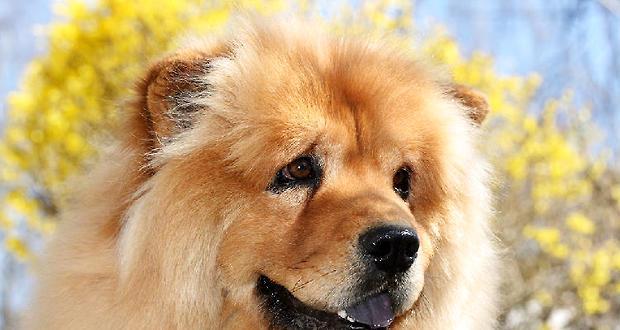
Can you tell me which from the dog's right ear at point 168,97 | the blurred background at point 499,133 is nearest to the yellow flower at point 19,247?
the blurred background at point 499,133

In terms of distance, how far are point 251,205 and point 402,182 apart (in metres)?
0.63

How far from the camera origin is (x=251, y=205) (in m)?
2.69

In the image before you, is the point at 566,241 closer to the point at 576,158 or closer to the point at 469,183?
the point at 576,158

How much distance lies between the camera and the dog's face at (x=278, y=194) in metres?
2.55

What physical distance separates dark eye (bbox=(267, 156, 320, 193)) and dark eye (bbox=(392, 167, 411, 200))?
34 centimetres

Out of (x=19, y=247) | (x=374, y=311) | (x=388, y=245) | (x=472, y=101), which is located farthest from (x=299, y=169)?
(x=19, y=247)

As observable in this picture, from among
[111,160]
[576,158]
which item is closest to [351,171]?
[111,160]

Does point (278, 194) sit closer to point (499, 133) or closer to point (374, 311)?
point (374, 311)

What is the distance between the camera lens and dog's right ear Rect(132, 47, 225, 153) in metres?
2.72

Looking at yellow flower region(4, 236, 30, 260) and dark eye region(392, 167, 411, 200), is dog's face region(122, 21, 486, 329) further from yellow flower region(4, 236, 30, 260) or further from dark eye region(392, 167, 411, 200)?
yellow flower region(4, 236, 30, 260)

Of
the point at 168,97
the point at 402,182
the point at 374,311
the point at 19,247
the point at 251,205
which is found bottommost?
the point at 19,247

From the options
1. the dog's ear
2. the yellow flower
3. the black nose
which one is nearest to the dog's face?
the black nose

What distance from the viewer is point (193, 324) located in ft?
8.80

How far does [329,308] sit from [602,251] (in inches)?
203
